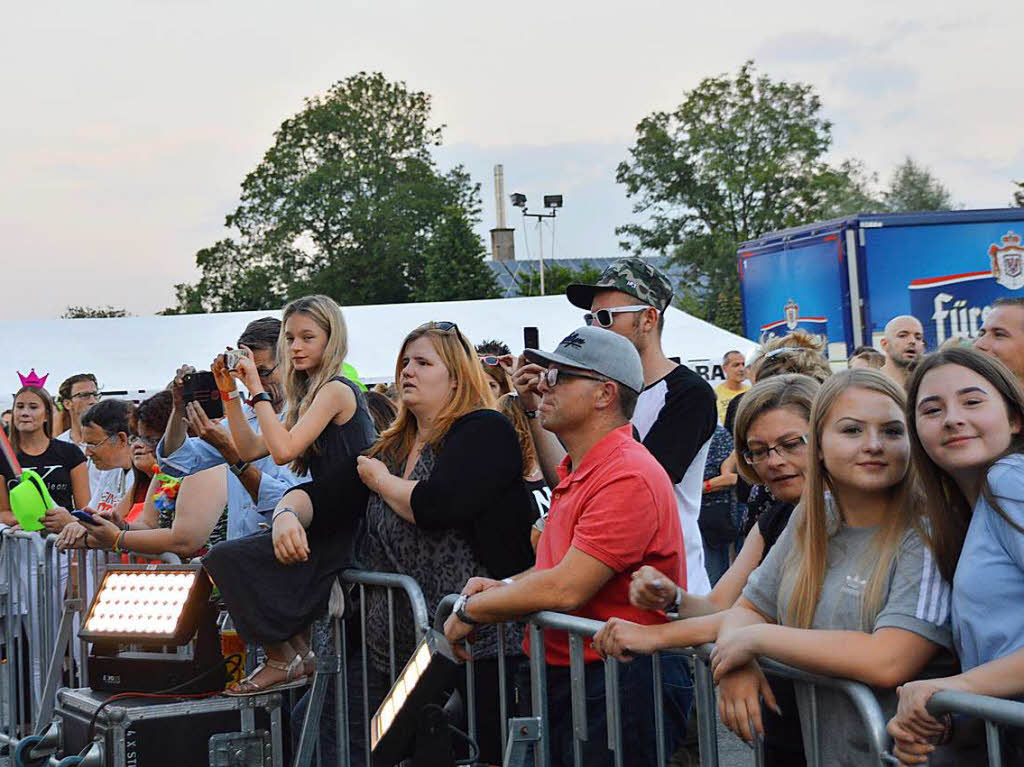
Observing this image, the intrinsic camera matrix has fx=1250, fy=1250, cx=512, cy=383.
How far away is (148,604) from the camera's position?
4.84 metres

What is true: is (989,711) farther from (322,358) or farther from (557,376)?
(322,358)

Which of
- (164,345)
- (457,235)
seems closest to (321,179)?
(457,235)

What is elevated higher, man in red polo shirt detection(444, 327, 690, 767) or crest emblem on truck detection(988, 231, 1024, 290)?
crest emblem on truck detection(988, 231, 1024, 290)

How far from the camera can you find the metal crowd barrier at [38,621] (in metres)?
5.88

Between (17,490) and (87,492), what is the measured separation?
132cm

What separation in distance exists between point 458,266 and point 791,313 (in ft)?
124

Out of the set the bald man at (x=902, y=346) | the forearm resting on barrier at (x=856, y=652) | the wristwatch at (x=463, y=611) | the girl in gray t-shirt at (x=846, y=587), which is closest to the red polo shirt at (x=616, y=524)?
the wristwatch at (x=463, y=611)

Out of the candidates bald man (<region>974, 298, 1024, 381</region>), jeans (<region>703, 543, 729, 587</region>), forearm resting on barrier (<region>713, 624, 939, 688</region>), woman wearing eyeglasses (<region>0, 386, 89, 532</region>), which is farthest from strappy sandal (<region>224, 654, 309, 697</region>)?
jeans (<region>703, 543, 729, 587</region>)

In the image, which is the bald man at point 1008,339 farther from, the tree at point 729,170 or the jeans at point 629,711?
the tree at point 729,170

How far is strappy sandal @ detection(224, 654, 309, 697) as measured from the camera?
4.63 metres

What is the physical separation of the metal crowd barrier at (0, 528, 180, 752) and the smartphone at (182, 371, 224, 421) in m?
0.99

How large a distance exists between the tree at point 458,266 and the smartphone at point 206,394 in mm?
47098

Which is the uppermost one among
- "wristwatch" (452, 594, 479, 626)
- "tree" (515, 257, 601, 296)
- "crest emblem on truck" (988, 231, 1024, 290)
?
"tree" (515, 257, 601, 296)

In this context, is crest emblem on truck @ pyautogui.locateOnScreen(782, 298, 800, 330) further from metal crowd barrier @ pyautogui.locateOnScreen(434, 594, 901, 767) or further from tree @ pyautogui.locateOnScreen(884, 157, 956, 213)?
tree @ pyautogui.locateOnScreen(884, 157, 956, 213)
